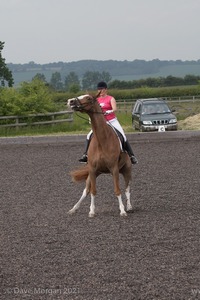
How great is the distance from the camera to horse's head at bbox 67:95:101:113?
8.18m

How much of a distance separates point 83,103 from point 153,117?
1513cm

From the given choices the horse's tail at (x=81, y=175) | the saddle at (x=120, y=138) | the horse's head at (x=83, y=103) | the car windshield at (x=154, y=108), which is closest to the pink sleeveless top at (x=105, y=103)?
the saddle at (x=120, y=138)

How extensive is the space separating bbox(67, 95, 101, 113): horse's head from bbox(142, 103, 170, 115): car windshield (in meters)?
15.5

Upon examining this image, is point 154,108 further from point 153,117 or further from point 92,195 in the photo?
point 92,195

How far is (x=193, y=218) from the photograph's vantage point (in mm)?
8211

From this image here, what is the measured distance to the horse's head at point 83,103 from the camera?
26.8ft

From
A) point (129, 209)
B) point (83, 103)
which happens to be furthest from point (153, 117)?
point (83, 103)

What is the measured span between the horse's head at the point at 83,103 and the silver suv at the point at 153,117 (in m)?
14.2

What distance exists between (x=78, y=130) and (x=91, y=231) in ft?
61.9

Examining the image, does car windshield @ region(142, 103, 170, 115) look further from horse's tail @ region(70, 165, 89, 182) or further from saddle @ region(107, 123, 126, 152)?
saddle @ region(107, 123, 126, 152)

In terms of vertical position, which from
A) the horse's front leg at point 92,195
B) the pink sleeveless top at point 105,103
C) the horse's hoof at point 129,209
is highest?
the pink sleeveless top at point 105,103

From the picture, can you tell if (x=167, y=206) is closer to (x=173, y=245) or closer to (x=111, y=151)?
(x=111, y=151)

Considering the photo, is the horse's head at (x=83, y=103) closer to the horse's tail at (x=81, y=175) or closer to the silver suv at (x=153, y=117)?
the horse's tail at (x=81, y=175)

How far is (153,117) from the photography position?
2336cm
